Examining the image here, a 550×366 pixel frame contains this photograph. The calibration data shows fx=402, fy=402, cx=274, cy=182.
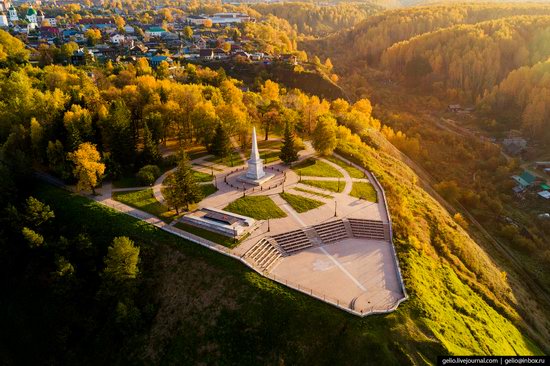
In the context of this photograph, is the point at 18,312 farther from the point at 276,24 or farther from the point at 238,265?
the point at 276,24

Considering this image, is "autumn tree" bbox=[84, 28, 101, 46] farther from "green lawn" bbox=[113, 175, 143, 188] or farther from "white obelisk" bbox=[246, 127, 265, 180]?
"white obelisk" bbox=[246, 127, 265, 180]

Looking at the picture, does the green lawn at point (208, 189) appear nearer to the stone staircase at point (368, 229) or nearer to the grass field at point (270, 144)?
the grass field at point (270, 144)

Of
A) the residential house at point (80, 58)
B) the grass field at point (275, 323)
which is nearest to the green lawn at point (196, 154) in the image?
the grass field at point (275, 323)

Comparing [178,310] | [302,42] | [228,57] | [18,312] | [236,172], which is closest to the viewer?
[178,310]

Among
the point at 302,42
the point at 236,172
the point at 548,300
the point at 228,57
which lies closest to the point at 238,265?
the point at 236,172

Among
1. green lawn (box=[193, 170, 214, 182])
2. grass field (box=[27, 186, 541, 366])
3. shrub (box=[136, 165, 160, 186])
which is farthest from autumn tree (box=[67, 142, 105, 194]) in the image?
green lawn (box=[193, 170, 214, 182])
